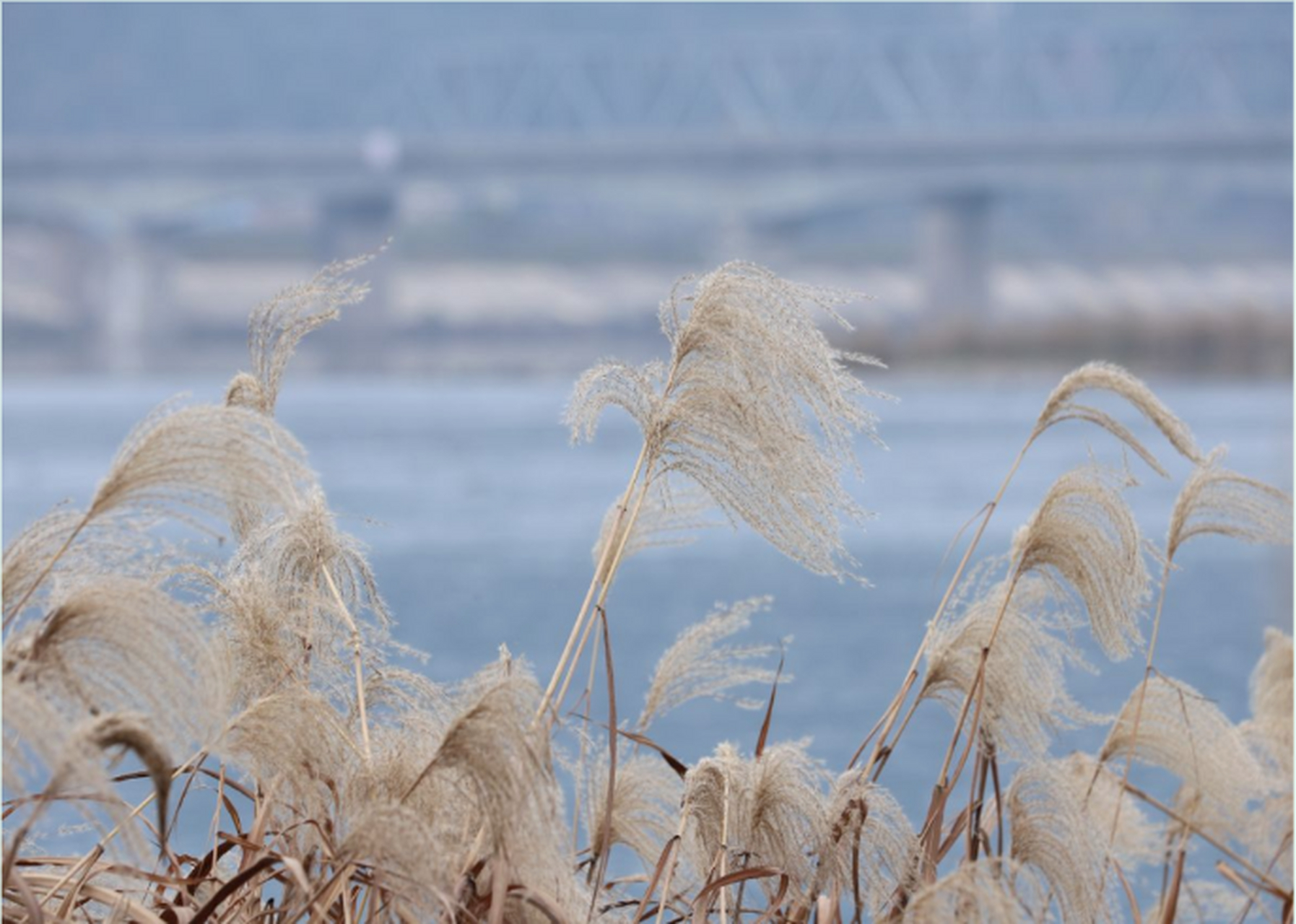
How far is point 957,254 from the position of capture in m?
52.5

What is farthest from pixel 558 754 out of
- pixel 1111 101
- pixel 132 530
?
pixel 1111 101

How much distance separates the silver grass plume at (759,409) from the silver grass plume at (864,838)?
251 mm

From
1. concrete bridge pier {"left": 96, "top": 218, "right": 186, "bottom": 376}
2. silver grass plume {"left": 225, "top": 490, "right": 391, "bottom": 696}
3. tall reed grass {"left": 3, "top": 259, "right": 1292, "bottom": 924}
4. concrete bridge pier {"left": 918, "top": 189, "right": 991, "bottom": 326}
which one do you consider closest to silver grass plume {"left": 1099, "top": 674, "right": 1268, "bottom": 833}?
tall reed grass {"left": 3, "top": 259, "right": 1292, "bottom": 924}

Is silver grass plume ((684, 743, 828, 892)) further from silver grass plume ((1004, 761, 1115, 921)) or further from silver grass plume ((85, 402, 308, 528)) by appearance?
silver grass plume ((85, 402, 308, 528))

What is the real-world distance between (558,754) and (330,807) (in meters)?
0.28

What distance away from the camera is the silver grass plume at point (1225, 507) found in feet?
8.43

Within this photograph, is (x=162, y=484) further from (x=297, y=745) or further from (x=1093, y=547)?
(x=1093, y=547)

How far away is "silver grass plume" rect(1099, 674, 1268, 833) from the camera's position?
261 cm

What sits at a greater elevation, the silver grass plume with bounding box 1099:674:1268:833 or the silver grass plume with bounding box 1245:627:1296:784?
the silver grass plume with bounding box 1245:627:1296:784

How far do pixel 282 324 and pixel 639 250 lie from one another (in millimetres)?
66480

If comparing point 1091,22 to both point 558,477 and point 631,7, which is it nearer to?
point 631,7

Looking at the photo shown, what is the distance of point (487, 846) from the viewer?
206 centimetres

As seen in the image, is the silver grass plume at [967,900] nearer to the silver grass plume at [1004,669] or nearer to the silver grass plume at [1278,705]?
the silver grass plume at [1004,669]

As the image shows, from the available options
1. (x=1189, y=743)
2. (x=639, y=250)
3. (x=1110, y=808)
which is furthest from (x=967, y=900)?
(x=639, y=250)
